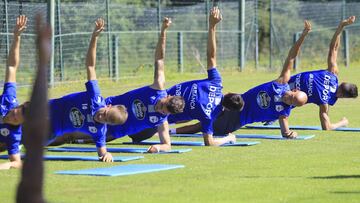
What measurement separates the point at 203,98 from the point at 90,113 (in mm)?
2148

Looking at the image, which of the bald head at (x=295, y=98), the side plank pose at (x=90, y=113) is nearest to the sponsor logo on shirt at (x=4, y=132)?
the side plank pose at (x=90, y=113)

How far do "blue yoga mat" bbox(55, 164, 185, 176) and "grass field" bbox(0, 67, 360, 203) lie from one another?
0.16 meters

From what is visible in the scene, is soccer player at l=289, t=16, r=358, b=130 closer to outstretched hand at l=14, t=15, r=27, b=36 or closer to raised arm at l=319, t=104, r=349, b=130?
raised arm at l=319, t=104, r=349, b=130

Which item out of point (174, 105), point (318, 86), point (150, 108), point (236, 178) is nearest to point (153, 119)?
point (150, 108)

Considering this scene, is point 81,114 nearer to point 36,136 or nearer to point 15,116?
point 15,116

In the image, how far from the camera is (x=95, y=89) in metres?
11.0

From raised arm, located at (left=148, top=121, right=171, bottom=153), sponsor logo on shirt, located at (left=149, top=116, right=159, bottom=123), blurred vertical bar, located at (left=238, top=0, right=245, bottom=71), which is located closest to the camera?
raised arm, located at (left=148, top=121, right=171, bottom=153)

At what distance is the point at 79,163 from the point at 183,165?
127 centimetres

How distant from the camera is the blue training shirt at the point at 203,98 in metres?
12.5

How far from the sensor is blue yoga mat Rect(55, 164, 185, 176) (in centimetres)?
916

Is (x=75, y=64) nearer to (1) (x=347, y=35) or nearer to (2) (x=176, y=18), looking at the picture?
(2) (x=176, y=18)

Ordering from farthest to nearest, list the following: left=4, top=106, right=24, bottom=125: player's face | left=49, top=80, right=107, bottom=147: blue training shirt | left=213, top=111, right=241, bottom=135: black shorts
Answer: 1. left=213, top=111, right=241, bottom=135: black shorts
2. left=49, top=80, right=107, bottom=147: blue training shirt
3. left=4, top=106, right=24, bottom=125: player's face

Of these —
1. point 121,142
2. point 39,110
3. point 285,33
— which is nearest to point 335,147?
point 121,142

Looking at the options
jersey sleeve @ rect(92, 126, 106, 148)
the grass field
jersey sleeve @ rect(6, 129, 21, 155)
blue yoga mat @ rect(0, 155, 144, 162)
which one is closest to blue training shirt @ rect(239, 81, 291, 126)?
the grass field
